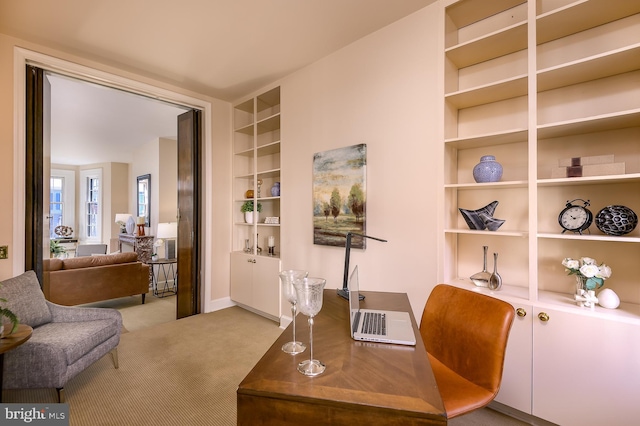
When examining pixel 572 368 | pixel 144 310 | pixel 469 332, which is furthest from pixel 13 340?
pixel 572 368

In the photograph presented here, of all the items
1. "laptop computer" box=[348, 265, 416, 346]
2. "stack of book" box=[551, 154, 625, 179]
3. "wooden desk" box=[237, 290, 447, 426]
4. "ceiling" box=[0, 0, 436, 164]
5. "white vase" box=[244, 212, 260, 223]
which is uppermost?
"ceiling" box=[0, 0, 436, 164]

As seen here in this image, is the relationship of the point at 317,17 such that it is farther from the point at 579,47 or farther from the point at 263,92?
the point at 579,47

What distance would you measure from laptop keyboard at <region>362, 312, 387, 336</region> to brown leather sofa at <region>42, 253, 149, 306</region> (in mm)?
3733

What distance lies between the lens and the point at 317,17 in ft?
7.73

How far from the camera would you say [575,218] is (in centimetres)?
176

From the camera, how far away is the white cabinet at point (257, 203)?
11.7 ft

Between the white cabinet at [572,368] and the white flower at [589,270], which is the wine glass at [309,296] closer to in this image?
A: the white cabinet at [572,368]

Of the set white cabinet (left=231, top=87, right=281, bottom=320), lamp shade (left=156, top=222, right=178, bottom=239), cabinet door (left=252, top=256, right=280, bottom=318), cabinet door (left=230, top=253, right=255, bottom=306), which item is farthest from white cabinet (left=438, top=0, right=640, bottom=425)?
lamp shade (left=156, top=222, right=178, bottom=239)

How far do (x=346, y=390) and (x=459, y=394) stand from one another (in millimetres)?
655

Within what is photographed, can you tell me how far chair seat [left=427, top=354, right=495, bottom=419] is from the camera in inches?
46.8

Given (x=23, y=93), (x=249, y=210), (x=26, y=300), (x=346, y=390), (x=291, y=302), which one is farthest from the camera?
(x=249, y=210)

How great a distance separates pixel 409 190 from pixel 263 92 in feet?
7.52

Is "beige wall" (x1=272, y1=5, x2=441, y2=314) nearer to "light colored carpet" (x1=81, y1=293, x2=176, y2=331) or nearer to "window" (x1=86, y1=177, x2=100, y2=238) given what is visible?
"light colored carpet" (x1=81, y1=293, x2=176, y2=331)

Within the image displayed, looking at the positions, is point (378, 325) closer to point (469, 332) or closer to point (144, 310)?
point (469, 332)
